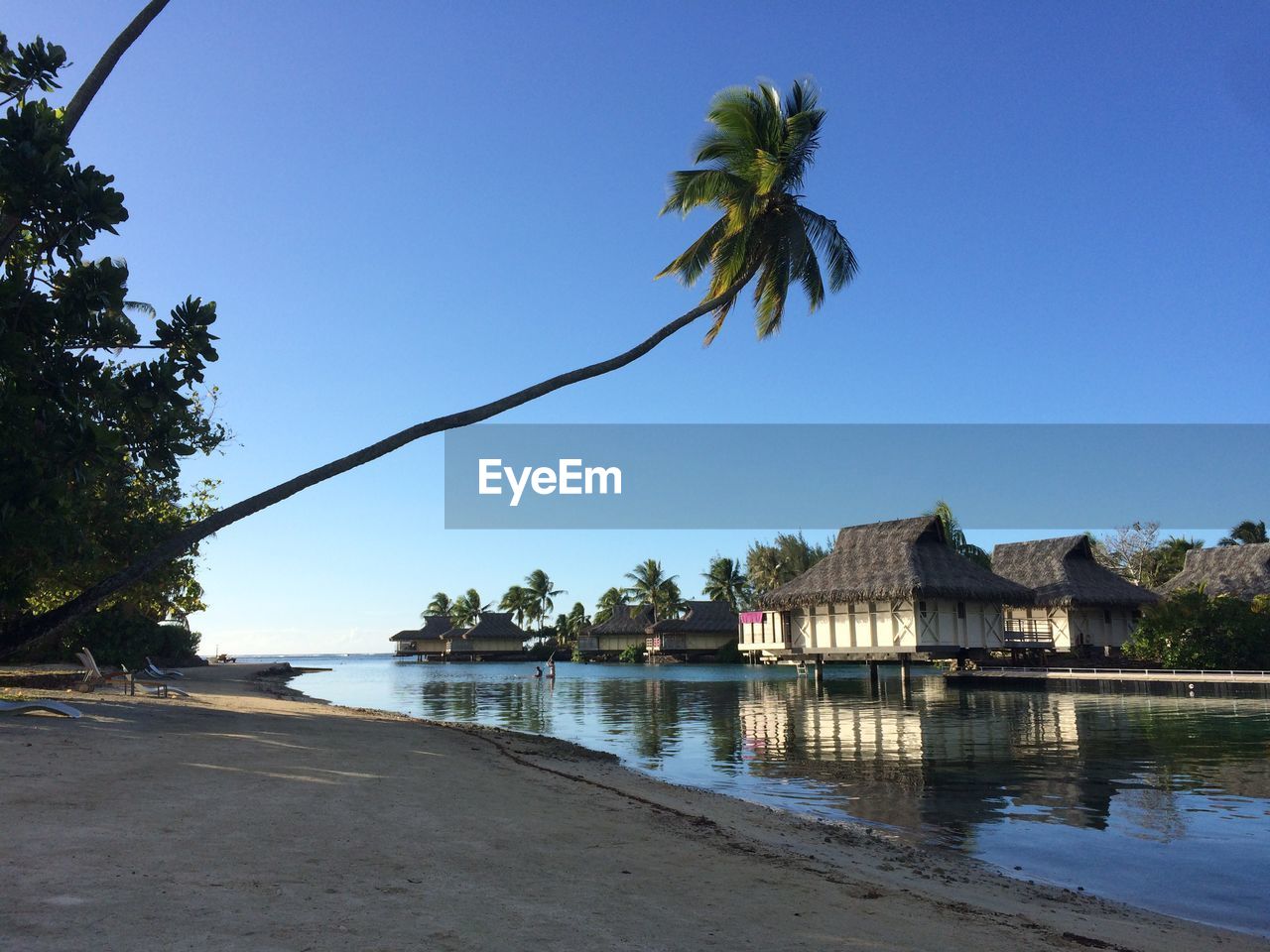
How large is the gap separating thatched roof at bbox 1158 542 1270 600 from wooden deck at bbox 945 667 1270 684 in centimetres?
1017

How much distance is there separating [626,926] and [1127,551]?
67.1 meters

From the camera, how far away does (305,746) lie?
12.4 metres

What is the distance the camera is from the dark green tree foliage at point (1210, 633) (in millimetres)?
32219

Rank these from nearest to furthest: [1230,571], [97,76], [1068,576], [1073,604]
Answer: [97,76]
[1073,604]
[1068,576]
[1230,571]

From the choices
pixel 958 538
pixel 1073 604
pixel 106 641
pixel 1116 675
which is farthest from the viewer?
pixel 958 538

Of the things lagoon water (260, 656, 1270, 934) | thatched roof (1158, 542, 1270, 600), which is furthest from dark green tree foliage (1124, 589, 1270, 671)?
thatched roof (1158, 542, 1270, 600)

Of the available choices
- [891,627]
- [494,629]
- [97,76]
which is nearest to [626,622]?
[494,629]

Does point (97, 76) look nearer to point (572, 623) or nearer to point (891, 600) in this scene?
point (891, 600)

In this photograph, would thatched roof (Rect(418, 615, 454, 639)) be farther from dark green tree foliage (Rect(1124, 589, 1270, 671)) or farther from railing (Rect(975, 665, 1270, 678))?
dark green tree foliage (Rect(1124, 589, 1270, 671))

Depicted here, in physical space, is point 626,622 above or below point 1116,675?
above

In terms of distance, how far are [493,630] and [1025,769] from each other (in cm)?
8876

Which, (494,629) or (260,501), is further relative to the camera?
(494,629)

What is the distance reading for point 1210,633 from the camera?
3303 centimetres

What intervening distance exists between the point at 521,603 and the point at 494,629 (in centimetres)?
1186
